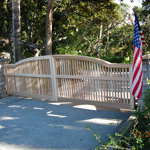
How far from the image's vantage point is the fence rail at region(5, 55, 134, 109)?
210 inches

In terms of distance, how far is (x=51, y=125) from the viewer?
15.1ft

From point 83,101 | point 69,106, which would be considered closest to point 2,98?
point 69,106

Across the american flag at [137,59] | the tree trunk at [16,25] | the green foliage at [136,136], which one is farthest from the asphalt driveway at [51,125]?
the tree trunk at [16,25]

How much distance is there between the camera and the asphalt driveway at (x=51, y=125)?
144 inches

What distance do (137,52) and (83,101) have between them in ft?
8.81

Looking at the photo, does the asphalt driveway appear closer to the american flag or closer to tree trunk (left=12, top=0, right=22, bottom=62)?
the american flag

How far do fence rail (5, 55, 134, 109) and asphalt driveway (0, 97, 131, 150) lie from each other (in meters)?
0.39

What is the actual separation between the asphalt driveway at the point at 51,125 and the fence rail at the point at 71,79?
0.39 metres

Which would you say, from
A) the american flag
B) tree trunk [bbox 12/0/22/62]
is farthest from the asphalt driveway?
tree trunk [bbox 12/0/22/62]

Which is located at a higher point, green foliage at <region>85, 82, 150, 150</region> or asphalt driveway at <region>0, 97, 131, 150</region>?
green foliage at <region>85, 82, 150, 150</region>

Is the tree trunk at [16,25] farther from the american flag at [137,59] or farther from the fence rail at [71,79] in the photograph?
the american flag at [137,59]

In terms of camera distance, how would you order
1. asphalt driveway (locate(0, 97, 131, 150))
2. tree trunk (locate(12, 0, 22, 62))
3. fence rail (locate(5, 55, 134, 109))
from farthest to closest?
1. tree trunk (locate(12, 0, 22, 62))
2. fence rail (locate(5, 55, 134, 109))
3. asphalt driveway (locate(0, 97, 131, 150))

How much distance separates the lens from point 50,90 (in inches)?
268

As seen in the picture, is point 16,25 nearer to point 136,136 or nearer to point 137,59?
point 137,59
